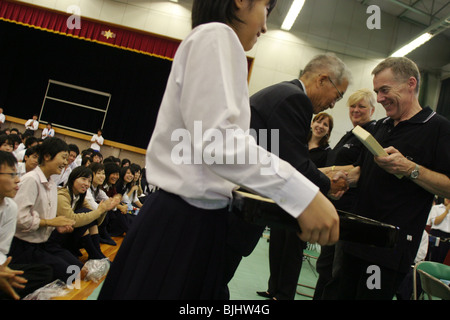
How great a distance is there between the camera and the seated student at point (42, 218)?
241 cm

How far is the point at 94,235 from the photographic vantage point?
3420mm

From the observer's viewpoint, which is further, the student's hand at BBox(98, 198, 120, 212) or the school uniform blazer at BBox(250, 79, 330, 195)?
the student's hand at BBox(98, 198, 120, 212)

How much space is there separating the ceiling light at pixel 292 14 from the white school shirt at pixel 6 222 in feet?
25.0

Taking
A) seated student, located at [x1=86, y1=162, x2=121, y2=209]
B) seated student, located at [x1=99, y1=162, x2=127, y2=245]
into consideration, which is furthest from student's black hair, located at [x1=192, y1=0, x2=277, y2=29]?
seated student, located at [x1=99, y1=162, x2=127, y2=245]

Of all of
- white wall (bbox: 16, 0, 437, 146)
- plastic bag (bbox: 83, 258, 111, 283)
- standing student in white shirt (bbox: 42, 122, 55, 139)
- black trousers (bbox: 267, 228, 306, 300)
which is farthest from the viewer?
standing student in white shirt (bbox: 42, 122, 55, 139)

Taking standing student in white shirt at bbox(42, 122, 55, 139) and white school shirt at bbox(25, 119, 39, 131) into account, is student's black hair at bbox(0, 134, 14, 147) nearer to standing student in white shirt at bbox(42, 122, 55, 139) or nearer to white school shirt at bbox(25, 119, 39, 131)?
standing student in white shirt at bbox(42, 122, 55, 139)

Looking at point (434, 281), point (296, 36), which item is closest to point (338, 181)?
point (434, 281)

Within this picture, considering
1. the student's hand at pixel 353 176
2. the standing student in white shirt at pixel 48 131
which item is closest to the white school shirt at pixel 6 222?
the student's hand at pixel 353 176

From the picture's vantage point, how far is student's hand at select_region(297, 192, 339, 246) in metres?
0.65

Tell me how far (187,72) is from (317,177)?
76cm

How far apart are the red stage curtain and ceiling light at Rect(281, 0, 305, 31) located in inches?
120

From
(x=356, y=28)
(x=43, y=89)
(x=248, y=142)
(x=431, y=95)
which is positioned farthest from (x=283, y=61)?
(x=248, y=142)

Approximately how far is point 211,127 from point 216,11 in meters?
0.37

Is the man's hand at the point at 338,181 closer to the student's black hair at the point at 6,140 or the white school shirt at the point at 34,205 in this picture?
the white school shirt at the point at 34,205
